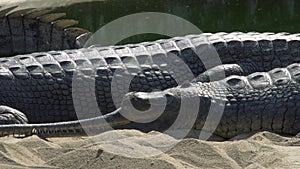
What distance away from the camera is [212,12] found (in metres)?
11.8

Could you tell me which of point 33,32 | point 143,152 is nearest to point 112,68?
point 143,152

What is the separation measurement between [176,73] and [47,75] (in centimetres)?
101

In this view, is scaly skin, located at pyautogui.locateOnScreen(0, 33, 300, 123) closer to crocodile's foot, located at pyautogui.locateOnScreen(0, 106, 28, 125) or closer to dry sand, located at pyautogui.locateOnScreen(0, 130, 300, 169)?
crocodile's foot, located at pyautogui.locateOnScreen(0, 106, 28, 125)

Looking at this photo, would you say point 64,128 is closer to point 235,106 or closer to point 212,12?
point 235,106

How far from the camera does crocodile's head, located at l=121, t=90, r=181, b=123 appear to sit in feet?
14.1

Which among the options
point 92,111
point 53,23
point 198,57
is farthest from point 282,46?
point 53,23

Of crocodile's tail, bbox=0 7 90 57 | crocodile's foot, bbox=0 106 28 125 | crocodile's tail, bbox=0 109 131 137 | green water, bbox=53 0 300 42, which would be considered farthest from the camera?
green water, bbox=53 0 300 42

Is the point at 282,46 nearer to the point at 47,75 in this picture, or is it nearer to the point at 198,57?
the point at 198,57

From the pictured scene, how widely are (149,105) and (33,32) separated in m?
3.54

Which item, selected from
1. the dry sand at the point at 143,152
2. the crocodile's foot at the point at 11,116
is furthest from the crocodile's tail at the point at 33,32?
the dry sand at the point at 143,152

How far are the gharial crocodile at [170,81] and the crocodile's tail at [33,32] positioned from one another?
71.5 inches

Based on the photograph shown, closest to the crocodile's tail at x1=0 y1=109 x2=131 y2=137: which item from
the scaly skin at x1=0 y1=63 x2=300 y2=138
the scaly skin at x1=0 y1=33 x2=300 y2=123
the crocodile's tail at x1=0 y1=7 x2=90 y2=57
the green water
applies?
the scaly skin at x1=0 y1=63 x2=300 y2=138

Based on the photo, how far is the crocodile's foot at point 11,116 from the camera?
4.66 m

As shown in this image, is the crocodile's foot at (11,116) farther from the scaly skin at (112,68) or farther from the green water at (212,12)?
the green water at (212,12)
